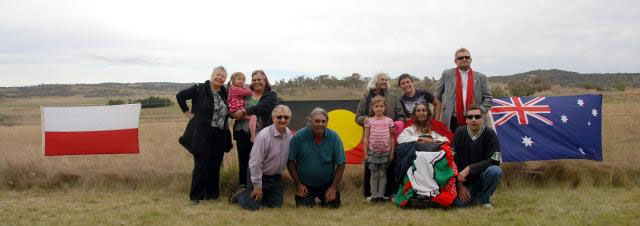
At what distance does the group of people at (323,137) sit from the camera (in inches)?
241

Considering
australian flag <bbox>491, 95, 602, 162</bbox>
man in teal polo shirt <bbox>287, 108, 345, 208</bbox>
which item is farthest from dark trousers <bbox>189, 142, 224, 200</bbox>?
australian flag <bbox>491, 95, 602, 162</bbox>

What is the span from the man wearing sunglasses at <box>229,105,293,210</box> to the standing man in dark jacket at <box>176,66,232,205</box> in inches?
21.4

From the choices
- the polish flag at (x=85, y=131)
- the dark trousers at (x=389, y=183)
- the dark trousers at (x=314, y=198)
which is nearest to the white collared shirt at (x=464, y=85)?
the dark trousers at (x=389, y=183)

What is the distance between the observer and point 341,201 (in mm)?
6609

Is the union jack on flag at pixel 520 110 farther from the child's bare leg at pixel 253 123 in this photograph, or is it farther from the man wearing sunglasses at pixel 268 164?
the child's bare leg at pixel 253 123

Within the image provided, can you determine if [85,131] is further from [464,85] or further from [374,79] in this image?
[464,85]

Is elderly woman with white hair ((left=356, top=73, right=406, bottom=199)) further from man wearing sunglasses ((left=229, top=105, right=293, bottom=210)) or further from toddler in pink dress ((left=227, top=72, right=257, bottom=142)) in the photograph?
toddler in pink dress ((left=227, top=72, right=257, bottom=142))

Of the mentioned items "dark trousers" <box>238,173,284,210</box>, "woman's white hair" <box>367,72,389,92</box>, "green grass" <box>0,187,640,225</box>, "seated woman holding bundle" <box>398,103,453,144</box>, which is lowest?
"green grass" <box>0,187,640,225</box>

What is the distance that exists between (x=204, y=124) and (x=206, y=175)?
627 millimetres

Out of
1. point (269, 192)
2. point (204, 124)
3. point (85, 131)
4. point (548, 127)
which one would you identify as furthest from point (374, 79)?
point (85, 131)

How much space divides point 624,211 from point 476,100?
2.09 metres

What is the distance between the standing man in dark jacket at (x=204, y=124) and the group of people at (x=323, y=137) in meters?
0.01

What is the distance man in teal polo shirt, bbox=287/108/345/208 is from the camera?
6219 mm

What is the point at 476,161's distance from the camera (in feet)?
20.5
